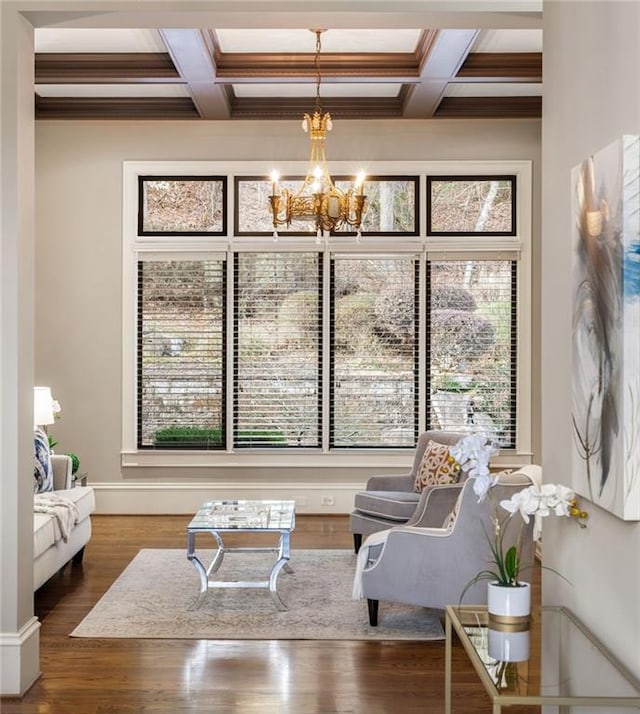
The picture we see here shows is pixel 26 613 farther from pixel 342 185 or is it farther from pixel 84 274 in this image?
pixel 342 185

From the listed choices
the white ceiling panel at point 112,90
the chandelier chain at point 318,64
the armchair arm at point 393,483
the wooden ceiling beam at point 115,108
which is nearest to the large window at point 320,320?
the wooden ceiling beam at point 115,108

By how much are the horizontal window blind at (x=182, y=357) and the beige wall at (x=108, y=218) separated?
0.25 metres

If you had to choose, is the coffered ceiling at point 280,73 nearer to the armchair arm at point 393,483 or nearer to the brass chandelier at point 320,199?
the brass chandelier at point 320,199

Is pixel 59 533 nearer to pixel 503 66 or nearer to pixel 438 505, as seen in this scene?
pixel 438 505

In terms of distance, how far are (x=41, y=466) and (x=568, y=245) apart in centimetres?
402

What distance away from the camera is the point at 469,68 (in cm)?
610

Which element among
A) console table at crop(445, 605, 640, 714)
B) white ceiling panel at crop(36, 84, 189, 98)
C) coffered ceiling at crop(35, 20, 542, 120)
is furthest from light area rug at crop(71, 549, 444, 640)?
white ceiling panel at crop(36, 84, 189, 98)

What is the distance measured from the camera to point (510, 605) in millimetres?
2381

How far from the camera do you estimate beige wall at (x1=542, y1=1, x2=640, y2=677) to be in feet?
7.29

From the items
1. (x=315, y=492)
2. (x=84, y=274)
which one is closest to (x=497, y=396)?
(x=315, y=492)

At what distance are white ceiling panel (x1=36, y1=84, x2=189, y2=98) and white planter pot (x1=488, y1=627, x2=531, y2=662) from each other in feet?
17.5

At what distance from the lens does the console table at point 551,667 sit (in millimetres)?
1986

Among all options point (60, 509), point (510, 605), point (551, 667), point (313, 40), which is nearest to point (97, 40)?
point (313, 40)

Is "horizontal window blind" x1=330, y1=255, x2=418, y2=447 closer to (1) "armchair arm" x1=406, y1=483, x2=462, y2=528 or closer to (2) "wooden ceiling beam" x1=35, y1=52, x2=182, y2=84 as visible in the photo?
(2) "wooden ceiling beam" x1=35, y1=52, x2=182, y2=84
